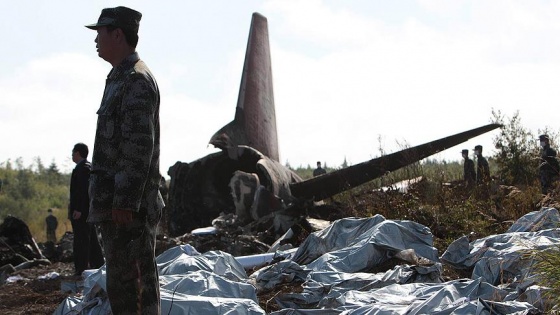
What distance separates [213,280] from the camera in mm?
6090

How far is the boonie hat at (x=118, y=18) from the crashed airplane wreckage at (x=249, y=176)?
803 cm

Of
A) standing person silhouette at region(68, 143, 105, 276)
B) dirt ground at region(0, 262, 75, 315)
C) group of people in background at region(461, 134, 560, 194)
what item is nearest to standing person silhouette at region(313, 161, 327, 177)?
group of people in background at region(461, 134, 560, 194)

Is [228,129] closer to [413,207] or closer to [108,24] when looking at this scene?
[413,207]

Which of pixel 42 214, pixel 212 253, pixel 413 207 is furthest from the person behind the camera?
pixel 42 214

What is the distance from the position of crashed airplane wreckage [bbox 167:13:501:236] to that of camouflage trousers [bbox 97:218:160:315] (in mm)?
8055

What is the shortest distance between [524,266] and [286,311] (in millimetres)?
1920

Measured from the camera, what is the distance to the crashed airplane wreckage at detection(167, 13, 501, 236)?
13.2m

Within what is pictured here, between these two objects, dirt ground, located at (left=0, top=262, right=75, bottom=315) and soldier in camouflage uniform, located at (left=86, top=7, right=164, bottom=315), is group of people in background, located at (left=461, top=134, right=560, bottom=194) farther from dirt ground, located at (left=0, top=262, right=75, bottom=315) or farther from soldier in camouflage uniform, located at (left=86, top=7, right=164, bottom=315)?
soldier in camouflage uniform, located at (left=86, top=7, right=164, bottom=315)

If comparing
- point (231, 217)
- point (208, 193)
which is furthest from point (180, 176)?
point (231, 217)

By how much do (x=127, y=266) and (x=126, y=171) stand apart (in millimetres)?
477

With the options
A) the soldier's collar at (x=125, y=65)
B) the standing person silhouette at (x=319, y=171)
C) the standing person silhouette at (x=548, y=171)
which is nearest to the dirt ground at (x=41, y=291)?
the soldier's collar at (x=125, y=65)

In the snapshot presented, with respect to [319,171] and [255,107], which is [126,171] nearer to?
[255,107]

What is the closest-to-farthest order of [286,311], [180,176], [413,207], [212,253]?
[286,311], [212,253], [413,207], [180,176]

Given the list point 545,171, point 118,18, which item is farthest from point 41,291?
point 545,171
